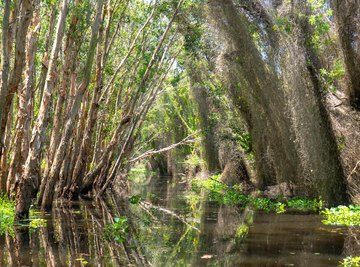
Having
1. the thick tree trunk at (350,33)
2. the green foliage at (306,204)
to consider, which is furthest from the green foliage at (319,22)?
the green foliage at (306,204)

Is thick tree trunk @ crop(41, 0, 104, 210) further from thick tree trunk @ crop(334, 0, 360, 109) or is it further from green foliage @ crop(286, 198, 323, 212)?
green foliage @ crop(286, 198, 323, 212)

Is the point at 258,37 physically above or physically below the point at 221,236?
above

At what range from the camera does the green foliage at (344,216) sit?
9.91m

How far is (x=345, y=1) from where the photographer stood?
1179cm

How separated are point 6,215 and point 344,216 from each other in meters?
7.13

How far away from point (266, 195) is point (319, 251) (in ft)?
34.4

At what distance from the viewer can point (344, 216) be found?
10.3 meters

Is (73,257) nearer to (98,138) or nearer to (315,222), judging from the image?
(315,222)

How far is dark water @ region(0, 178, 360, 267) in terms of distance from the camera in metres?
6.47

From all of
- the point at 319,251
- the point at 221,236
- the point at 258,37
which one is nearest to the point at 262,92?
the point at 258,37

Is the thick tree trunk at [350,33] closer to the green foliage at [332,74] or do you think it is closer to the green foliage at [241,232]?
the green foliage at [332,74]

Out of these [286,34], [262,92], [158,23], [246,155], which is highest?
[158,23]

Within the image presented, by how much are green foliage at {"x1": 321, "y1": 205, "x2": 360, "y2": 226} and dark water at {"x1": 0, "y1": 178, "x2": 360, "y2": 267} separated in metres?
0.29

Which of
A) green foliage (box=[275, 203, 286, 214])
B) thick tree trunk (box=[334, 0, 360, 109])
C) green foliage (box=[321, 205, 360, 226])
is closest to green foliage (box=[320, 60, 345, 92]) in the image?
thick tree trunk (box=[334, 0, 360, 109])
